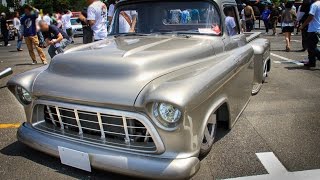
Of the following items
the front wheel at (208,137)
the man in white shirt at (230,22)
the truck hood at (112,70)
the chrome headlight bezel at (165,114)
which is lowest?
the front wheel at (208,137)

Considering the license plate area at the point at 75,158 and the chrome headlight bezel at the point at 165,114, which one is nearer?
the chrome headlight bezel at the point at 165,114

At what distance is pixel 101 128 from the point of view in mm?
2951

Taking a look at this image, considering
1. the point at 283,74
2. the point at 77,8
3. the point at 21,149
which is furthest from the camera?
the point at 77,8

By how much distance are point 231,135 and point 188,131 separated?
156 cm

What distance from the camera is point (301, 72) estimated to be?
7816 millimetres

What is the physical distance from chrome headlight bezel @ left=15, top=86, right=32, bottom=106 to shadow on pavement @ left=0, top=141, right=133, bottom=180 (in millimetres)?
551

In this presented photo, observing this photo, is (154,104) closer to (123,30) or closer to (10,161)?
(10,161)

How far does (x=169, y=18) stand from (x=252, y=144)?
1778 mm

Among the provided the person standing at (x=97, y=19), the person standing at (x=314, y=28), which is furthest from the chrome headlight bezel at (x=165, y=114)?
the person standing at (x=314, y=28)

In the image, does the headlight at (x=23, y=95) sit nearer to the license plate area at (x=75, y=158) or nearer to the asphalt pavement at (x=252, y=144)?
the asphalt pavement at (x=252, y=144)

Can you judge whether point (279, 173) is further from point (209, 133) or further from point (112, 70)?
point (112, 70)

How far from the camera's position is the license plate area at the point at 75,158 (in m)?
2.90

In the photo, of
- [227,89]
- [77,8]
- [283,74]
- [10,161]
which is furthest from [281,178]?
[77,8]

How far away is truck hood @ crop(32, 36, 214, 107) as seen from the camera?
113 inches
